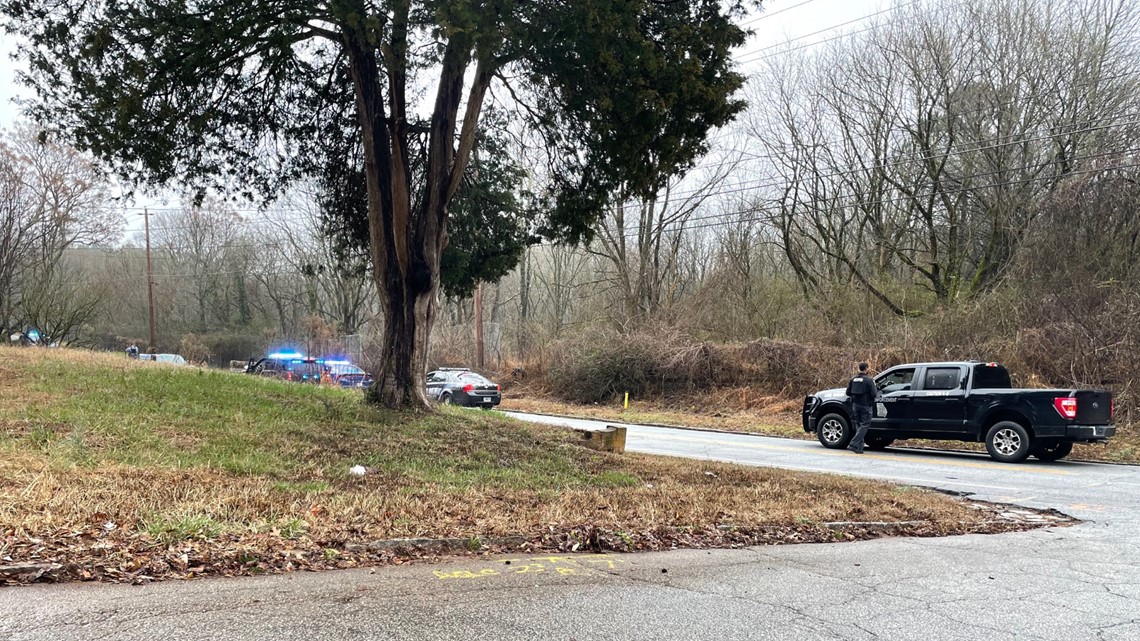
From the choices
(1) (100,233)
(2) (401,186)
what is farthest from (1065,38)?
(1) (100,233)

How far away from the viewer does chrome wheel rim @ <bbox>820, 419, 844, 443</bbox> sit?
1656 cm

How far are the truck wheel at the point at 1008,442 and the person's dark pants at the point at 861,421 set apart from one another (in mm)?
2086

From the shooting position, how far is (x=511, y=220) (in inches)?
669

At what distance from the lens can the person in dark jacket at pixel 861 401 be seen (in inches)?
591

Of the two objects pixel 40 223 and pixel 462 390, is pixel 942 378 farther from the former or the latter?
pixel 40 223

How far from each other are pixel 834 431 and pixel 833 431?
22 millimetres

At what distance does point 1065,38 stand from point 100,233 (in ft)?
131

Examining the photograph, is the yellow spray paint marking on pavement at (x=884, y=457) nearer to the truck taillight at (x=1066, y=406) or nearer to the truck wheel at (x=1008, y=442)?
the truck wheel at (x=1008, y=442)

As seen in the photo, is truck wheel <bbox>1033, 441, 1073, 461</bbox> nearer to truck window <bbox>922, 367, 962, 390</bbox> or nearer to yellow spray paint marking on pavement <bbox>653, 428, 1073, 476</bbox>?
yellow spray paint marking on pavement <bbox>653, 428, 1073, 476</bbox>

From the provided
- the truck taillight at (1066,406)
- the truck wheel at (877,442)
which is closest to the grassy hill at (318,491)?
the truck taillight at (1066,406)

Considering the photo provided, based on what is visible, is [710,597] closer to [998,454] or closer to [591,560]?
[591,560]

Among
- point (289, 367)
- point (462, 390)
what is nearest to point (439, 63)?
point (462, 390)

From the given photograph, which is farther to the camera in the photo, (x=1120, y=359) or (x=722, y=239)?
(x=722, y=239)

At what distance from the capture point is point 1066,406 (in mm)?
13430
